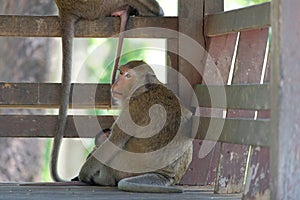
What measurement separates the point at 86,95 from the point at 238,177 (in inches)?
55.0

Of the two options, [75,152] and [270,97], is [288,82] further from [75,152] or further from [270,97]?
[75,152]

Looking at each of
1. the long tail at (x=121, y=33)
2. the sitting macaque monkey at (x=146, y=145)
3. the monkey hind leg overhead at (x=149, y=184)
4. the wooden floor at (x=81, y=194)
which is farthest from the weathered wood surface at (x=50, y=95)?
the wooden floor at (x=81, y=194)

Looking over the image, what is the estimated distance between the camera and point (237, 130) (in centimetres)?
444

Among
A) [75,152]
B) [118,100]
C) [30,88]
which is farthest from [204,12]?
[75,152]

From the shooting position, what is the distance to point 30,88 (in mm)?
5895

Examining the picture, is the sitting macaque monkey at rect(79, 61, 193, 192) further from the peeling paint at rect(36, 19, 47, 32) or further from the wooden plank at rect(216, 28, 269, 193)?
the peeling paint at rect(36, 19, 47, 32)

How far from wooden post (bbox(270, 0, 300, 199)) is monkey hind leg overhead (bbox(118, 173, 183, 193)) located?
4.92ft

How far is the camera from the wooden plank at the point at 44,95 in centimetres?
589

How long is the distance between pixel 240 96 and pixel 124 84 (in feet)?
4.33

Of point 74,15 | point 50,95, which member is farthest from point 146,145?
point 74,15

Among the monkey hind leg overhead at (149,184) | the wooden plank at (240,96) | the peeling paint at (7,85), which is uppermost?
the peeling paint at (7,85)

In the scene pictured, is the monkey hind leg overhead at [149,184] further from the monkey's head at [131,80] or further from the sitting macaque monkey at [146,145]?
the monkey's head at [131,80]

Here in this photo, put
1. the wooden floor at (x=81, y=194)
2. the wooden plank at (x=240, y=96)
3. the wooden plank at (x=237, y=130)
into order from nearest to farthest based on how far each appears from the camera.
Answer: the wooden plank at (x=237, y=130) → the wooden plank at (x=240, y=96) → the wooden floor at (x=81, y=194)

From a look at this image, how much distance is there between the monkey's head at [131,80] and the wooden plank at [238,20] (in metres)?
0.49
